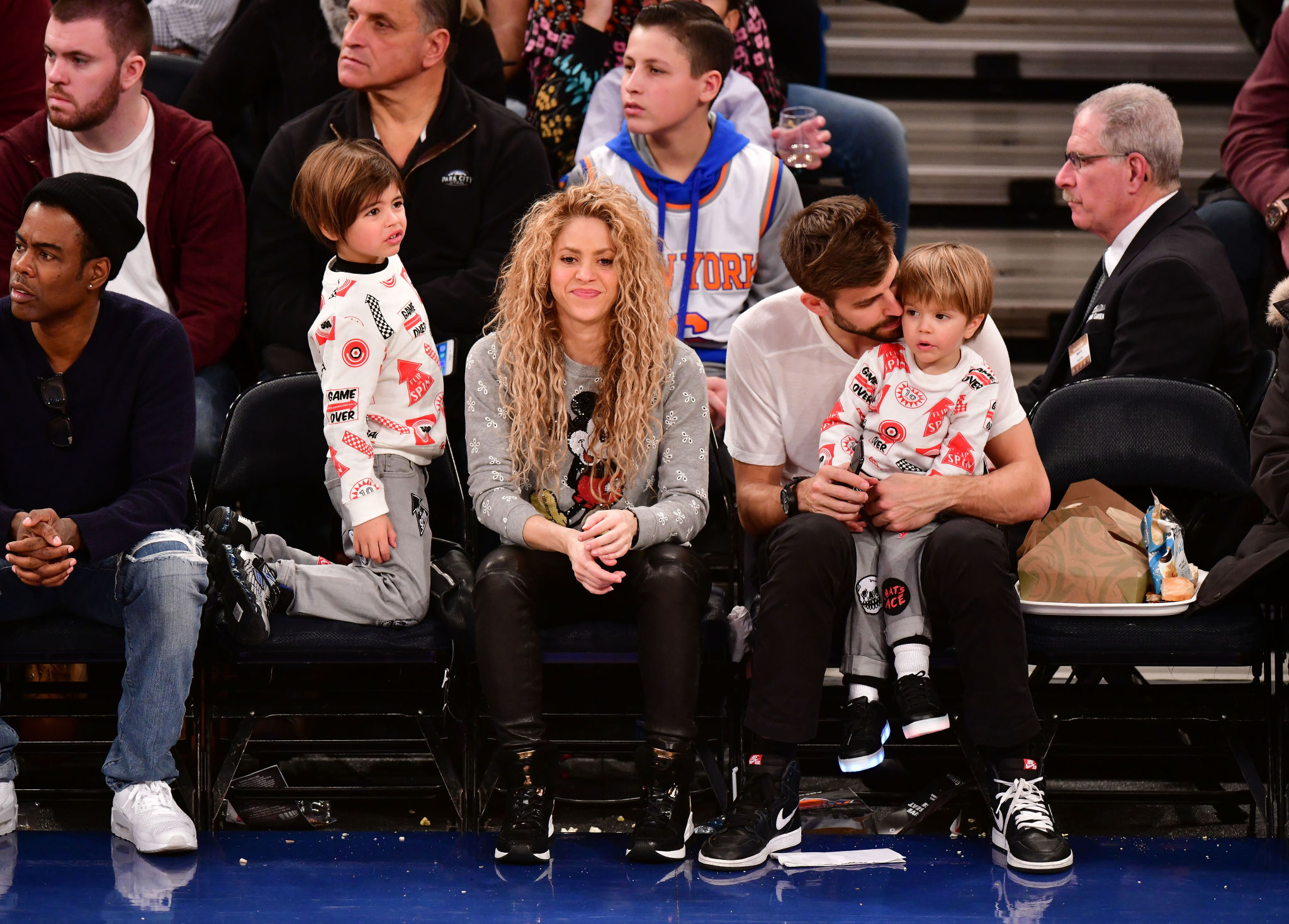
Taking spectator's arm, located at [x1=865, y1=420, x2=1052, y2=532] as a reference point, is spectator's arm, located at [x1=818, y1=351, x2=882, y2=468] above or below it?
above

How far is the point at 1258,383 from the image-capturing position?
361 centimetres

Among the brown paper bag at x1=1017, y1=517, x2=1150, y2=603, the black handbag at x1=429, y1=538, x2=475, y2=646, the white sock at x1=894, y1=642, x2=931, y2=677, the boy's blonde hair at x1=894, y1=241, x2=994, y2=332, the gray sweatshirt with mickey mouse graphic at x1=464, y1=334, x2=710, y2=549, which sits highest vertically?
the boy's blonde hair at x1=894, y1=241, x2=994, y2=332

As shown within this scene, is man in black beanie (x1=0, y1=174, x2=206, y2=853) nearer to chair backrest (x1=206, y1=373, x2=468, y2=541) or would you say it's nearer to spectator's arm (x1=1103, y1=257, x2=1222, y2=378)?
chair backrest (x1=206, y1=373, x2=468, y2=541)

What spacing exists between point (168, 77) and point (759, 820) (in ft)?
10.3

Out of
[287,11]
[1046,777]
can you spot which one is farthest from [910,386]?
[287,11]

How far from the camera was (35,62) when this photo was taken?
4.27 metres

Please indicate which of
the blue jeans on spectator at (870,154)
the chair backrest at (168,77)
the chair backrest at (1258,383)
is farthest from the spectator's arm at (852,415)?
the chair backrest at (168,77)

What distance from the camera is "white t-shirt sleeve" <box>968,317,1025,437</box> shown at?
3.15m

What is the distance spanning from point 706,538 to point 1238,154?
6.92 feet

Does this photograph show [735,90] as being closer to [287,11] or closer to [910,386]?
[287,11]

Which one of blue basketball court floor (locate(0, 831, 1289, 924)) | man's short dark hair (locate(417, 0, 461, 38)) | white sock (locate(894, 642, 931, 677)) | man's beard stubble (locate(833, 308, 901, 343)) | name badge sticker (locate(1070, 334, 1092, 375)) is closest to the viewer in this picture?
blue basketball court floor (locate(0, 831, 1289, 924))

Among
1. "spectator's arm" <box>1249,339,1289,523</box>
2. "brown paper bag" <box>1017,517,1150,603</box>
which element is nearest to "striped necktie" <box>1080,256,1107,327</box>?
"spectator's arm" <box>1249,339,1289,523</box>

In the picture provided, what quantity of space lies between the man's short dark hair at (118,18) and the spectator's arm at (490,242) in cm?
48

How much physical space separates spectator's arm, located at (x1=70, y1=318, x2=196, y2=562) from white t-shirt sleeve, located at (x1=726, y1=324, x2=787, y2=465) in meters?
1.23
